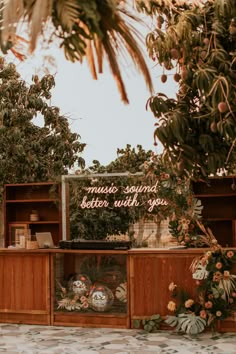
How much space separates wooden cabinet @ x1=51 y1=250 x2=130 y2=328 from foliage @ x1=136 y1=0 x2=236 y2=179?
393 cm

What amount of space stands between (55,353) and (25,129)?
640 cm

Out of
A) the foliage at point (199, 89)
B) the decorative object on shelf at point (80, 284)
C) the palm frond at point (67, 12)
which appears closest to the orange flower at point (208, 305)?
the decorative object on shelf at point (80, 284)

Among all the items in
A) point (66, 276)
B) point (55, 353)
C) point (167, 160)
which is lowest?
point (55, 353)

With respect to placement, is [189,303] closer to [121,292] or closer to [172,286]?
[172,286]

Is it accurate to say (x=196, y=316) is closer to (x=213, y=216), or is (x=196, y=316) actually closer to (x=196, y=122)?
(x=213, y=216)

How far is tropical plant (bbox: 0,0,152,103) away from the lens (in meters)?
1.67

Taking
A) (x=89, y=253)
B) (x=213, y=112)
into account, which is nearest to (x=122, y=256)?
(x=89, y=253)

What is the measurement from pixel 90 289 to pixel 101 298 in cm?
17

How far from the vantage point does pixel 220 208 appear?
7988 millimetres

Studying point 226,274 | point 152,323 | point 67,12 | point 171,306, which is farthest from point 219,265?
point 67,12

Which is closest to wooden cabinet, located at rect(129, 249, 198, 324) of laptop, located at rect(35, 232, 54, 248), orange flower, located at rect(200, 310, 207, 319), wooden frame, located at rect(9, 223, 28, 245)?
orange flower, located at rect(200, 310, 207, 319)

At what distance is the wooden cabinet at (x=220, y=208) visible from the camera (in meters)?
7.77

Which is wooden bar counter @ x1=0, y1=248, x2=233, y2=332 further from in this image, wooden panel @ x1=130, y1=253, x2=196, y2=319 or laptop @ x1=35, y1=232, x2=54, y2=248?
laptop @ x1=35, y1=232, x2=54, y2=248

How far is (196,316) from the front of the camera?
5.98m
